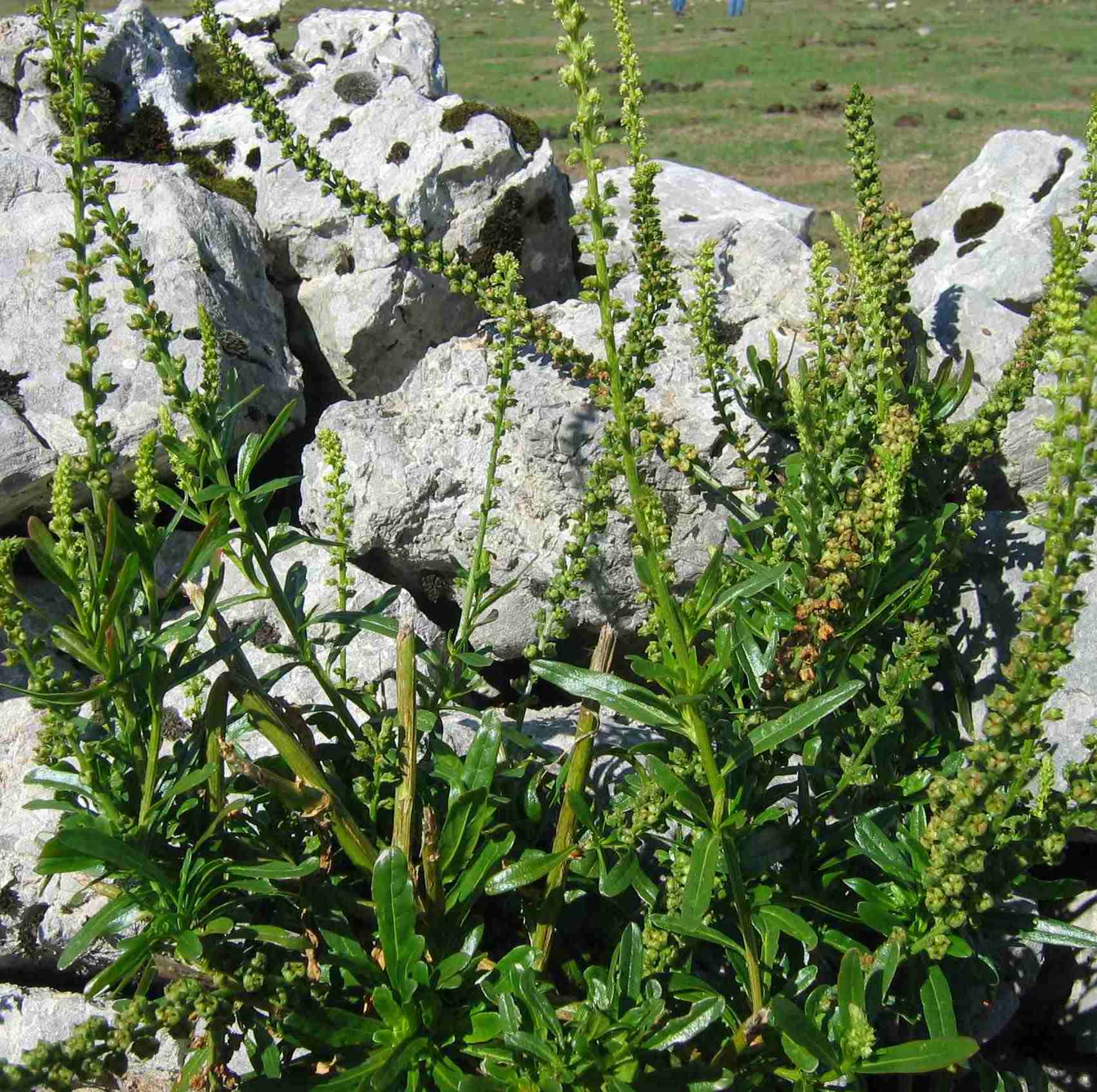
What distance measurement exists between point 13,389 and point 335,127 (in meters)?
2.19

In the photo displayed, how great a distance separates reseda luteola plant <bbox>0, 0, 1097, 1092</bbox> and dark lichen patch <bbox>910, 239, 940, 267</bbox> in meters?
3.08

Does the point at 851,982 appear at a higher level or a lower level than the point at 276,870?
lower

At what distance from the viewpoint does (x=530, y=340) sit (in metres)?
4.49

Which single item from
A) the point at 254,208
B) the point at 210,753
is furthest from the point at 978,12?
the point at 210,753

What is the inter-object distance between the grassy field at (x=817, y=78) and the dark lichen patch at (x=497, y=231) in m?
7.87

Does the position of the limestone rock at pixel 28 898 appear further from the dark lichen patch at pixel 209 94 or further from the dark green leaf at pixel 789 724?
the dark lichen patch at pixel 209 94

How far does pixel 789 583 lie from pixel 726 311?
1927mm

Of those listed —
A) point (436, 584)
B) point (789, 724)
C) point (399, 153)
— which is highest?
point (399, 153)

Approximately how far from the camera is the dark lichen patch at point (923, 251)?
6.72 metres

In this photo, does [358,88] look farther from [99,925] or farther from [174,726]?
[99,925]

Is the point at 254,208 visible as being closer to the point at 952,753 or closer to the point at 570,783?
the point at 570,783

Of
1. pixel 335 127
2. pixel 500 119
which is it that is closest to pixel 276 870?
pixel 500 119

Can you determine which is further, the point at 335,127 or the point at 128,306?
the point at 335,127

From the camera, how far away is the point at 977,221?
258 inches
